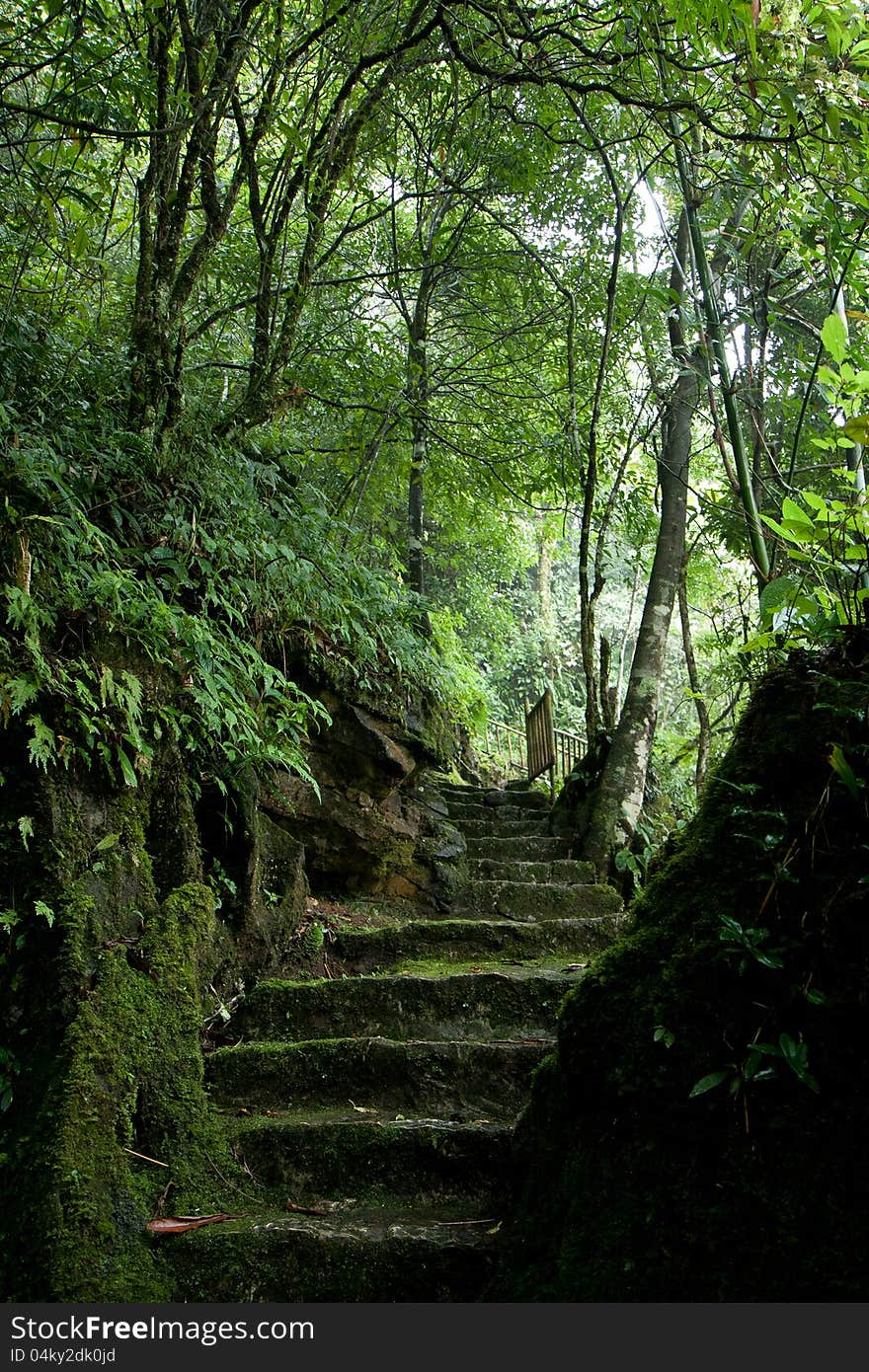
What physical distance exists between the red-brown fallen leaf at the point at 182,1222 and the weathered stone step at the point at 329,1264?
1.3 inches

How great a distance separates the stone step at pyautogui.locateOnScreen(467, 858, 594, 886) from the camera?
6016 mm

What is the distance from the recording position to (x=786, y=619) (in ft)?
6.73

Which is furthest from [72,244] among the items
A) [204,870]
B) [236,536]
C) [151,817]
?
[204,870]

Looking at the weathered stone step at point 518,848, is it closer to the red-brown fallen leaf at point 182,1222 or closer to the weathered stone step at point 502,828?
the weathered stone step at point 502,828

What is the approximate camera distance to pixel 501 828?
7.11 m

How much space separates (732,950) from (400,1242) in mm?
1474

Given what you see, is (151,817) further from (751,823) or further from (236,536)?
(751,823)

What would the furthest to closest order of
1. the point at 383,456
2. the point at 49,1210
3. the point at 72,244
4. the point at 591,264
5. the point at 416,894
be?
the point at 383,456 < the point at 591,264 < the point at 416,894 < the point at 72,244 < the point at 49,1210

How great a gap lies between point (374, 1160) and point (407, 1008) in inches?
37.1

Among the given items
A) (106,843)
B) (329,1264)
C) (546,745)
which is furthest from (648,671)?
(329,1264)

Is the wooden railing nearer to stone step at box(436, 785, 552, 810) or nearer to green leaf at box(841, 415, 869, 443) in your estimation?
stone step at box(436, 785, 552, 810)

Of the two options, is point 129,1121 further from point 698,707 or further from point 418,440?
point 418,440

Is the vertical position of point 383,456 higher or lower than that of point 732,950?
higher

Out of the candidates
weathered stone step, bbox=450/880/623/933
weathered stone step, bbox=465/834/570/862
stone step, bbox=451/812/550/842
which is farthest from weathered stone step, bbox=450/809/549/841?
weathered stone step, bbox=450/880/623/933
